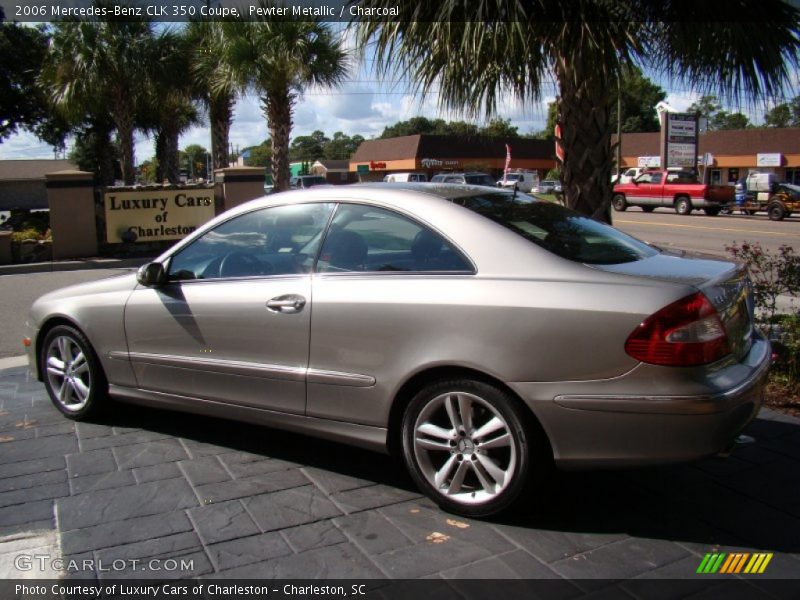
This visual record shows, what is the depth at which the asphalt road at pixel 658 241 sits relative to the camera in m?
9.19

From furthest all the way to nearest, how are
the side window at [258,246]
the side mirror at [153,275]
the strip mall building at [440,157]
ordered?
the strip mall building at [440,157], the side mirror at [153,275], the side window at [258,246]

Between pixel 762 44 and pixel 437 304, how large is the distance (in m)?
3.74

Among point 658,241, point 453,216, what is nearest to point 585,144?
point 453,216

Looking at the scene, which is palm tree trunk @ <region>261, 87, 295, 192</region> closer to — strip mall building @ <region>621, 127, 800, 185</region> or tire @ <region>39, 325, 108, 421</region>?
tire @ <region>39, 325, 108, 421</region>

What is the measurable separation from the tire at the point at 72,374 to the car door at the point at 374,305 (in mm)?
1781

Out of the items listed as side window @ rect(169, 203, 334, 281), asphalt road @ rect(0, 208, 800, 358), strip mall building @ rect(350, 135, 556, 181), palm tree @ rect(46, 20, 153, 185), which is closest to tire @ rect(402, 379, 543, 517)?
side window @ rect(169, 203, 334, 281)

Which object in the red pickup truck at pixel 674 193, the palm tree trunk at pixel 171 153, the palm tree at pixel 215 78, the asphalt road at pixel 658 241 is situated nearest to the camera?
the asphalt road at pixel 658 241

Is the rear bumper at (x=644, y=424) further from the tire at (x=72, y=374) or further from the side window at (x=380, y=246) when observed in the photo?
the tire at (x=72, y=374)

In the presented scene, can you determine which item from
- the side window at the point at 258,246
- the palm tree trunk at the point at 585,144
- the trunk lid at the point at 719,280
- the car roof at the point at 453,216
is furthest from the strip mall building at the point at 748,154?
the side window at the point at 258,246

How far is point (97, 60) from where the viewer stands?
18.8m

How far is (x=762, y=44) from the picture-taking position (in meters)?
5.46

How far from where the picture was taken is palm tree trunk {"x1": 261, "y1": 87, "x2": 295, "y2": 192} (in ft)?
59.1

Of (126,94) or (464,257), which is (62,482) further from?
(126,94)

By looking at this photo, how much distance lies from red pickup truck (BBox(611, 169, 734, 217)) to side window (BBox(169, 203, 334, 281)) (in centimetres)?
2422
